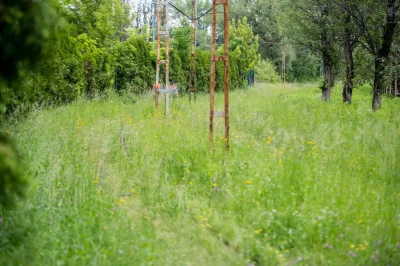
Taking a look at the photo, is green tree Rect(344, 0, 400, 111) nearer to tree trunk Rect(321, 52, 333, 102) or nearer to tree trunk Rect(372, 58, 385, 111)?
tree trunk Rect(372, 58, 385, 111)

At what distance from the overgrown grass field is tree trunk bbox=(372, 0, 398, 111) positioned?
21.0 ft

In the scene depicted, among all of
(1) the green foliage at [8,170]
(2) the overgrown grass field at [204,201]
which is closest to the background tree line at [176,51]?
(2) the overgrown grass field at [204,201]

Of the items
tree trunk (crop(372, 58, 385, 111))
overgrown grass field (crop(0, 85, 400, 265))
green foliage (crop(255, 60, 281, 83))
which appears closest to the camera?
overgrown grass field (crop(0, 85, 400, 265))

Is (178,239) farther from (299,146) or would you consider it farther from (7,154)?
(299,146)

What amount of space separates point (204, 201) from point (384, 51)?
39.3 ft

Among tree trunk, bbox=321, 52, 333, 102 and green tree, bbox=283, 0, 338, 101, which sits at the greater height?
green tree, bbox=283, 0, 338, 101

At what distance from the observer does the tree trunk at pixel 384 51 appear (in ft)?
51.2

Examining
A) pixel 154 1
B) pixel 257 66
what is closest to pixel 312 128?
pixel 257 66

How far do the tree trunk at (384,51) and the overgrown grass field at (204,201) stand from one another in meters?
6.40

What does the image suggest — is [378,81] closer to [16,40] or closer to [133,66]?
[133,66]

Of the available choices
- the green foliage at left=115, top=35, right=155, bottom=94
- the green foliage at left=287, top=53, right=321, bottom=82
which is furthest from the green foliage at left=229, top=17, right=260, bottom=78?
the green foliage at left=287, top=53, right=321, bottom=82

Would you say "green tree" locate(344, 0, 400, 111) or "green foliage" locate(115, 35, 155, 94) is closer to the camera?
"green tree" locate(344, 0, 400, 111)

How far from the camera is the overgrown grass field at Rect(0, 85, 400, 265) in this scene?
4.98 meters

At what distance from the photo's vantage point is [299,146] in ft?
26.7
